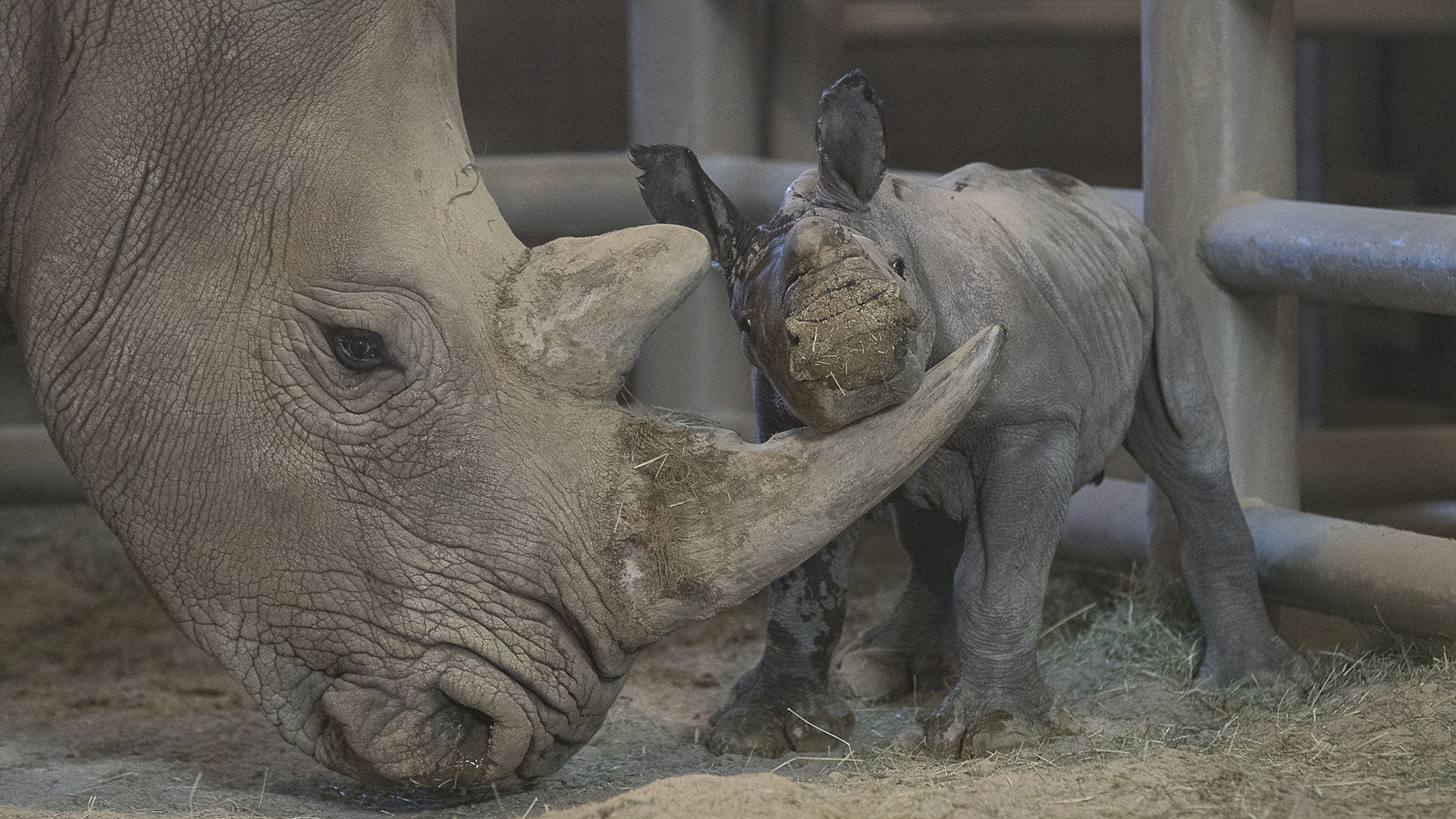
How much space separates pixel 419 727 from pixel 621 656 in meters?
0.39

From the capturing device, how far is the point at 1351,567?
13.0ft

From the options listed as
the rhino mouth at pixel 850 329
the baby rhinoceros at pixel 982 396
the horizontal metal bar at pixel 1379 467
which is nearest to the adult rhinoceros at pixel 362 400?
the rhino mouth at pixel 850 329

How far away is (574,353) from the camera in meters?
2.89

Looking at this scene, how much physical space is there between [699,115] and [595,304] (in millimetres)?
2675

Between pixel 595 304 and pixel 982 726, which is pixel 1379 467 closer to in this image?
pixel 982 726

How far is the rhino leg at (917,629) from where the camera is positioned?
14.4 feet

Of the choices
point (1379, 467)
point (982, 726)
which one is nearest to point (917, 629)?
point (982, 726)

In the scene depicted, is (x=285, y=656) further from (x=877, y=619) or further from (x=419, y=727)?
(x=877, y=619)

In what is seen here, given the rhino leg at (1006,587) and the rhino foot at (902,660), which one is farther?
the rhino foot at (902,660)

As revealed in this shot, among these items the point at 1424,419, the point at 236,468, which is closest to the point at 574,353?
the point at 236,468

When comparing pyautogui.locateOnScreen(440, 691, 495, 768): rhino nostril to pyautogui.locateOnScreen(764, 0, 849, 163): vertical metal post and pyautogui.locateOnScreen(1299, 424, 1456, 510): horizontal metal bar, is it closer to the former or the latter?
pyautogui.locateOnScreen(764, 0, 849, 163): vertical metal post

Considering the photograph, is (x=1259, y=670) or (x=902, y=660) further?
(x=902, y=660)

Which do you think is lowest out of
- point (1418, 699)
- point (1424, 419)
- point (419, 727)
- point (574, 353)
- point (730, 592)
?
point (1424, 419)

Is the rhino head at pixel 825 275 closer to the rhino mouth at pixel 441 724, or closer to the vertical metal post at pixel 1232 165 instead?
the rhino mouth at pixel 441 724
